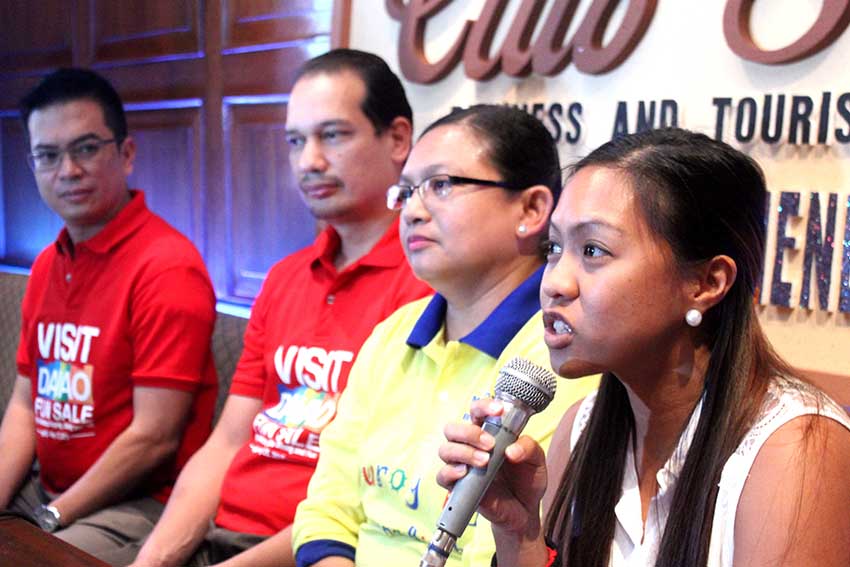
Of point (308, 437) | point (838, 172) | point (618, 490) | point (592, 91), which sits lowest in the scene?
point (308, 437)

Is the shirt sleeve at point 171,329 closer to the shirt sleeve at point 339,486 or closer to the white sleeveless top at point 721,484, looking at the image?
the shirt sleeve at point 339,486

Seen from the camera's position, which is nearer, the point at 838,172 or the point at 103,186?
the point at 838,172

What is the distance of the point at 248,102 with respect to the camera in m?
3.25

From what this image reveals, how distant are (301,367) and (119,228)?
83 centimetres

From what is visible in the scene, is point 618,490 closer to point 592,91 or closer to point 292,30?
point 592,91

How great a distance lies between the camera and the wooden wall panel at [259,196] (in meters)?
3.17

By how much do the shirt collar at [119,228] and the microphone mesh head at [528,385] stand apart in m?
1.76

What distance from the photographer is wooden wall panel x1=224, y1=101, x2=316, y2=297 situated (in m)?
3.17

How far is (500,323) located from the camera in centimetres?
163

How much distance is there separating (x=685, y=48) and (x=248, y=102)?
1687 millimetres

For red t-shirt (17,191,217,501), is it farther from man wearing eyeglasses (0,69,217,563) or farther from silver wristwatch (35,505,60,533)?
silver wristwatch (35,505,60,533)

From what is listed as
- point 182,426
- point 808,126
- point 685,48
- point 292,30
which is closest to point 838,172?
point 808,126

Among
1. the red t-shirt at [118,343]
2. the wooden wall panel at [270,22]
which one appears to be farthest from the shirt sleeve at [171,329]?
the wooden wall panel at [270,22]

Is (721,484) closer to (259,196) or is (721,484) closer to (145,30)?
(259,196)
